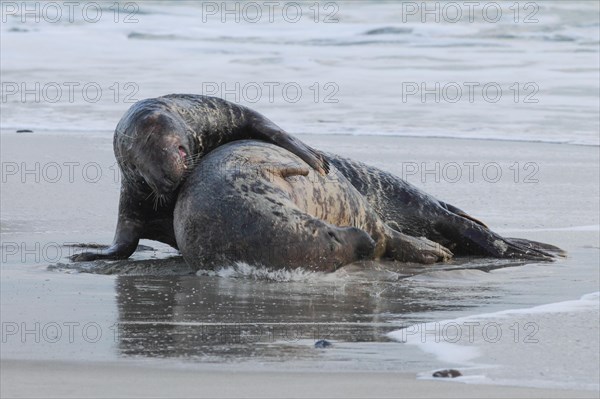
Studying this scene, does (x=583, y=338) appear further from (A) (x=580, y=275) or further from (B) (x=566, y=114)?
(B) (x=566, y=114)

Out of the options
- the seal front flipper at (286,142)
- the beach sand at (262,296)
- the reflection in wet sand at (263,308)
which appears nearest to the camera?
the beach sand at (262,296)

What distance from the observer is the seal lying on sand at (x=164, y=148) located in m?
6.86

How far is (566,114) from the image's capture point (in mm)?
14766

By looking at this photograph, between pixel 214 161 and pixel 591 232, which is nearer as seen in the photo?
pixel 214 161

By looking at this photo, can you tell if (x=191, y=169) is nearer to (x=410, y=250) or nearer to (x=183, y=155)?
(x=183, y=155)

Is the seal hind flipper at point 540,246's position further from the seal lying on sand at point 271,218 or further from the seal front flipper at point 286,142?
the seal front flipper at point 286,142

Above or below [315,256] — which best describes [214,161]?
above

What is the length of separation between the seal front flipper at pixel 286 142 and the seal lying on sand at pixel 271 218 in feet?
0.14

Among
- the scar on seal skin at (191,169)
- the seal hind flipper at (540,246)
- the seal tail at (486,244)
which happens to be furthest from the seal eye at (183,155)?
the seal hind flipper at (540,246)

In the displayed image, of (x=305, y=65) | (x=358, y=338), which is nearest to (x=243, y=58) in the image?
Result: (x=305, y=65)

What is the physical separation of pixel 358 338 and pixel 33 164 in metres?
6.43

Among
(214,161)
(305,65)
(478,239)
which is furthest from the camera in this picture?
(305,65)

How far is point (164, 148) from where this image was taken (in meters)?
6.85

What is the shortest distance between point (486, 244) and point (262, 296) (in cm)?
214
